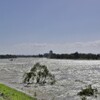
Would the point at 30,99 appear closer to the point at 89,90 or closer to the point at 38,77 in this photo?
the point at 89,90

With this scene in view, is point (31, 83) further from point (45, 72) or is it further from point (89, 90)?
point (89, 90)

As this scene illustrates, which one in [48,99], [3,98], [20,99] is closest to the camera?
[3,98]

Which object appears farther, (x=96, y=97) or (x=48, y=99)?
(x=96, y=97)

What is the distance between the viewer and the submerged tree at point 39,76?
58.1 m

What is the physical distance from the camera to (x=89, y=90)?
42188 mm

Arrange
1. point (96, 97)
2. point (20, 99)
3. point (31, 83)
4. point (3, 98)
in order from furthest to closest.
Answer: point (31, 83) < point (96, 97) < point (20, 99) < point (3, 98)

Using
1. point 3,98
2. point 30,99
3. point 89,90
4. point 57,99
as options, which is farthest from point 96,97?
point 3,98

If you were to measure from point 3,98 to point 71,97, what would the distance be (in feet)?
59.9

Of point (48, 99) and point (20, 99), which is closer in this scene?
point (20, 99)

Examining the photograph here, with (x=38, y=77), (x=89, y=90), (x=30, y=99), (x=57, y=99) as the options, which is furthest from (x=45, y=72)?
(x=30, y=99)

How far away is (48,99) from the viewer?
118 feet

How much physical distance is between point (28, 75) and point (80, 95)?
19.5 metres

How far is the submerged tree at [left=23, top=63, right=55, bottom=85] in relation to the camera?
58.1 metres

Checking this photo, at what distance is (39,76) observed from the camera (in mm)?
59125
